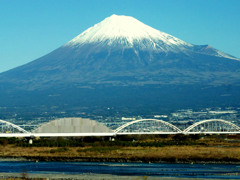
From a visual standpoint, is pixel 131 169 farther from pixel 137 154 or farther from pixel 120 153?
pixel 120 153

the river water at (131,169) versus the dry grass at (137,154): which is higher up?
the dry grass at (137,154)

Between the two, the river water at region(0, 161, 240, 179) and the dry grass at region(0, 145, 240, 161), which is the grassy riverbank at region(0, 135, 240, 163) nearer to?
the dry grass at region(0, 145, 240, 161)

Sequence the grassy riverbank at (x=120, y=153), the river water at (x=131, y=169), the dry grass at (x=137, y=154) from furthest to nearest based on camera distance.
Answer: the dry grass at (x=137, y=154) → the grassy riverbank at (x=120, y=153) → the river water at (x=131, y=169)

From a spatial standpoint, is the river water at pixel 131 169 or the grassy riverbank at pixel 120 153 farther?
the grassy riverbank at pixel 120 153

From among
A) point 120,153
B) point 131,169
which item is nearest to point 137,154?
point 120,153

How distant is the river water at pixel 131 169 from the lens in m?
52.6

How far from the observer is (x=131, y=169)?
5653cm

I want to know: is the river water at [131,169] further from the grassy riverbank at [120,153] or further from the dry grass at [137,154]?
the dry grass at [137,154]

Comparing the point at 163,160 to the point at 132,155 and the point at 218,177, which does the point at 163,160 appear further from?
the point at 218,177

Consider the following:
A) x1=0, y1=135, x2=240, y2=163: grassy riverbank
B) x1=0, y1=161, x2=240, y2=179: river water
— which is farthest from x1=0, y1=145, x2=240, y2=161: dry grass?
x1=0, y1=161, x2=240, y2=179: river water

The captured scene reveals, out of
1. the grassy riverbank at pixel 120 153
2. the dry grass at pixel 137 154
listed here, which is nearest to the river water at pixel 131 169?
the grassy riverbank at pixel 120 153

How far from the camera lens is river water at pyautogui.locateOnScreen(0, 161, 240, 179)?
173ft

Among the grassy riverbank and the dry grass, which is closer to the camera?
the grassy riverbank

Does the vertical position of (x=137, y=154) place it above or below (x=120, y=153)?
below
